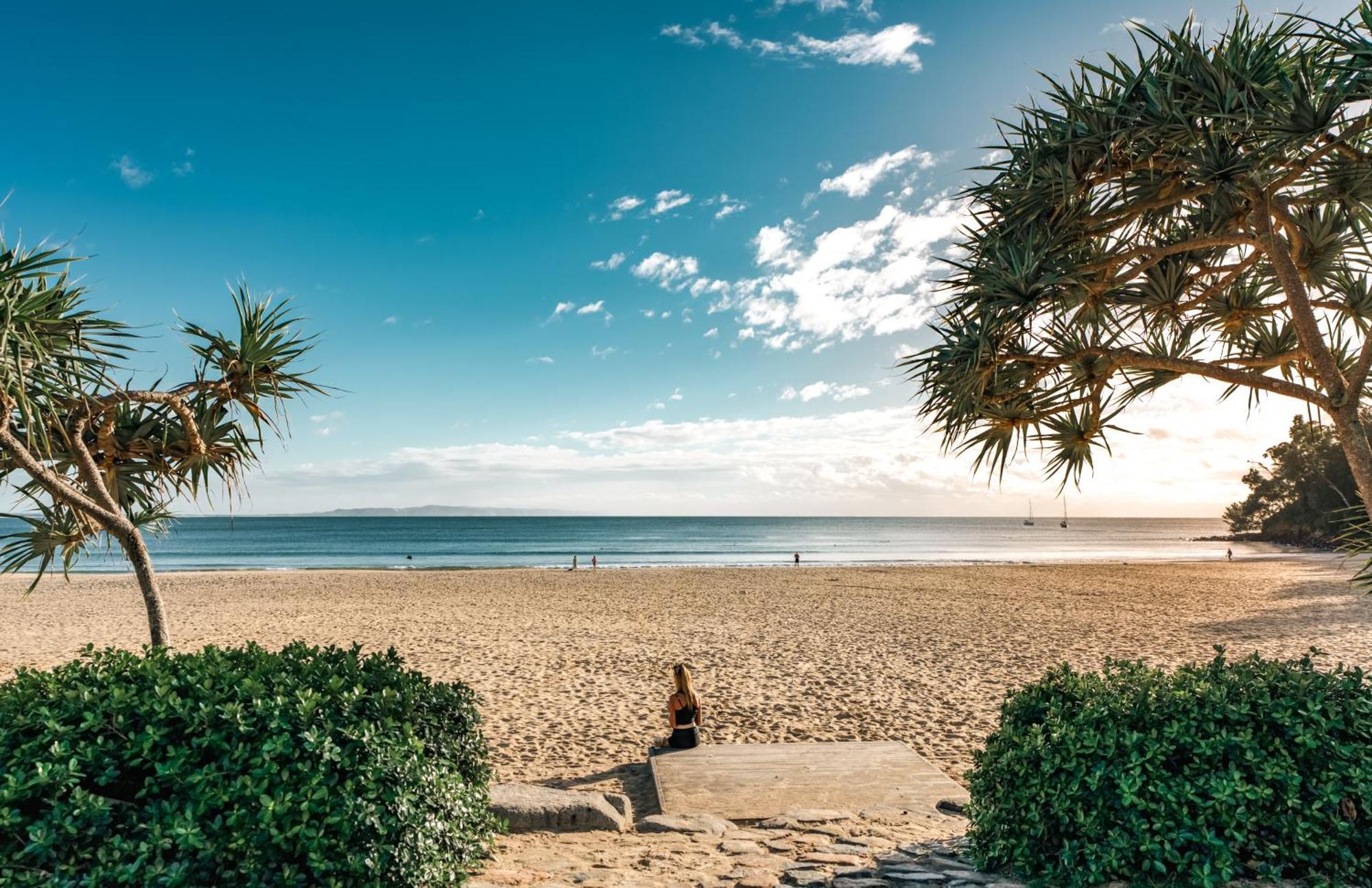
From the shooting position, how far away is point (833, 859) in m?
4.26

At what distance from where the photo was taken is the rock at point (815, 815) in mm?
5234

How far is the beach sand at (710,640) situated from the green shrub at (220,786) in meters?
0.81

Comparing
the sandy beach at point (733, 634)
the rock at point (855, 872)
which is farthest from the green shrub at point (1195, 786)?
the sandy beach at point (733, 634)

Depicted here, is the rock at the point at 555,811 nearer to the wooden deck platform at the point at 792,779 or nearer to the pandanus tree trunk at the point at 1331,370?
the wooden deck platform at the point at 792,779

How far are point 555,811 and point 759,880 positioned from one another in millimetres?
1830

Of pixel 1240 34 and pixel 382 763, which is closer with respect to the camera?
pixel 382 763

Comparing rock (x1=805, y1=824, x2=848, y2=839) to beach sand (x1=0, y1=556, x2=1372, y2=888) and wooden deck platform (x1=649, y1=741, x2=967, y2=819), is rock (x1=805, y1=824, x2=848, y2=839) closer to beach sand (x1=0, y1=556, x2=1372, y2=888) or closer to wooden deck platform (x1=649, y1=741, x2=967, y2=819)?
beach sand (x1=0, y1=556, x2=1372, y2=888)

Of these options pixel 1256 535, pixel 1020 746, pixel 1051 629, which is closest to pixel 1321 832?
pixel 1020 746

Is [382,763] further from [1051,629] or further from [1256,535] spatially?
[1256,535]

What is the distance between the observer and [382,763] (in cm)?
332

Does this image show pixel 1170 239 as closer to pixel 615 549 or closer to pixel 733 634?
pixel 733 634

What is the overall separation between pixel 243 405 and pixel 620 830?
437 cm

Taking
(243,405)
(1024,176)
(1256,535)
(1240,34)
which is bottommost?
(1256,535)

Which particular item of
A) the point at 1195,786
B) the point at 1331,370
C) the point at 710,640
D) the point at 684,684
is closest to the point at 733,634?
→ the point at 710,640
